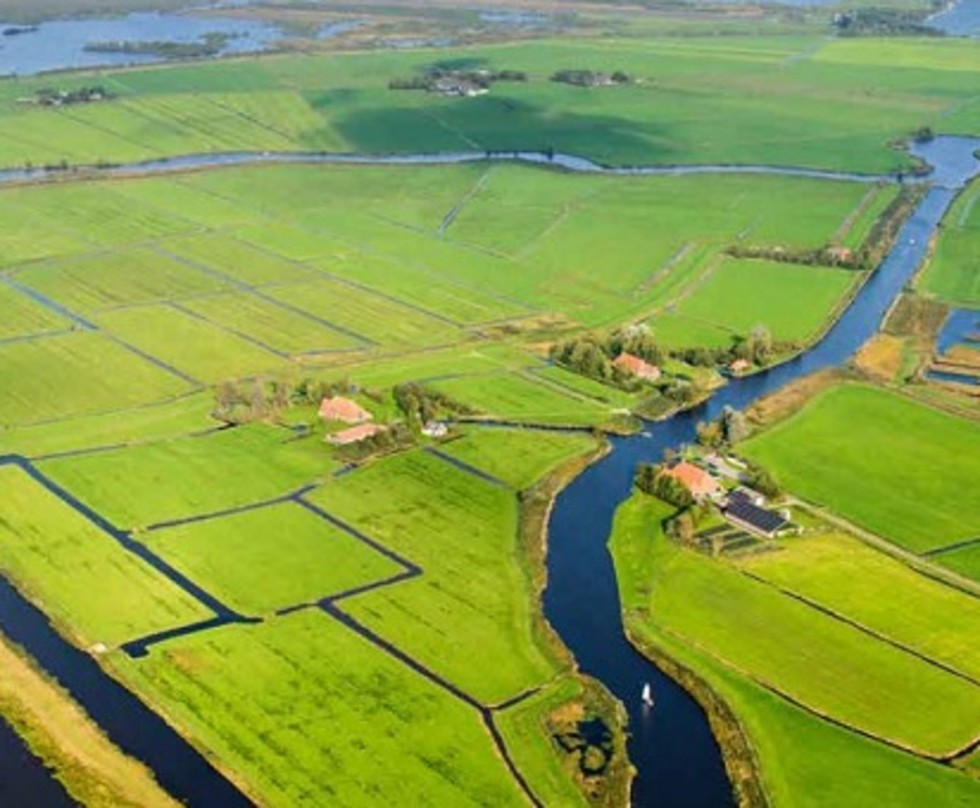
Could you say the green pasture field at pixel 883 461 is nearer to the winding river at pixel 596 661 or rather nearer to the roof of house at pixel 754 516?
the roof of house at pixel 754 516

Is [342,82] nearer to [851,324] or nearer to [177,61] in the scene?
[177,61]

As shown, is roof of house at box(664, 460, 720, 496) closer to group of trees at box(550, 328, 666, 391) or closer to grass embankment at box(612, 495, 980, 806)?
grass embankment at box(612, 495, 980, 806)

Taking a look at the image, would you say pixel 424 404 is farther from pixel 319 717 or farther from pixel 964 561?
pixel 964 561

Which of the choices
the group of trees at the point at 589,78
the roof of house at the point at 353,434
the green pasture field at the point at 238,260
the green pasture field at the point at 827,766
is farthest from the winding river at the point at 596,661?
the group of trees at the point at 589,78

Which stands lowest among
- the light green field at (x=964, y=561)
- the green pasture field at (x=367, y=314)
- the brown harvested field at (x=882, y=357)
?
the light green field at (x=964, y=561)

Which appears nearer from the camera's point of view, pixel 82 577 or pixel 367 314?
pixel 82 577

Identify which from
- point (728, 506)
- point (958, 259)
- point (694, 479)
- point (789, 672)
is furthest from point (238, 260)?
point (789, 672)
